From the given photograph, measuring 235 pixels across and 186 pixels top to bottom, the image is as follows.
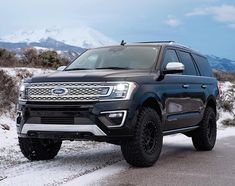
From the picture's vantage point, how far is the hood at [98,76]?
737 centimetres

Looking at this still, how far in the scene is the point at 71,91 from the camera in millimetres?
7359

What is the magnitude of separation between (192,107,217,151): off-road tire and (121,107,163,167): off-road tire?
2.27 m

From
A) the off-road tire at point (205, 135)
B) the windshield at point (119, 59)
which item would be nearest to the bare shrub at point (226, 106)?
the off-road tire at point (205, 135)

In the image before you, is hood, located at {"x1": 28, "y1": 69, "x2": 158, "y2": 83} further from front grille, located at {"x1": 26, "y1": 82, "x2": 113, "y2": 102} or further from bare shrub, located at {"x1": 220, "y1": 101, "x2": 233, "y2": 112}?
bare shrub, located at {"x1": 220, "y1": 101, "x2": 233, "y2": 112}

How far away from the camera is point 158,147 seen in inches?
312

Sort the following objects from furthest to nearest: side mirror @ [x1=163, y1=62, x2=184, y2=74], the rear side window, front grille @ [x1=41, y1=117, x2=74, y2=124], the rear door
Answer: the rear side window < the rear door < side mirror @ [x1=163, y1=62, x2=184, y2=74] < front grille @ [x1=41, y1=117, x2=74, y2=124]

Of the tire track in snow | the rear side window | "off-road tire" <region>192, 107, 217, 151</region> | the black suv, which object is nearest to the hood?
the black suv

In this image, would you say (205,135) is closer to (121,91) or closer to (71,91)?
(121,91)

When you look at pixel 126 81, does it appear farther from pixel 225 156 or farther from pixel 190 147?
pixel 190 147

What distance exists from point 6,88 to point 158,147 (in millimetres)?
7182

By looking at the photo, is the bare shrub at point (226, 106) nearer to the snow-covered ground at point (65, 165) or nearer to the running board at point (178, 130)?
the snow-covered ground at point (65, 165)

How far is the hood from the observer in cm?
737

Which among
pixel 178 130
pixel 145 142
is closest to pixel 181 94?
pixel 178 130

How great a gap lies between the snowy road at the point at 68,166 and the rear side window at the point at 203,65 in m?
1.61
